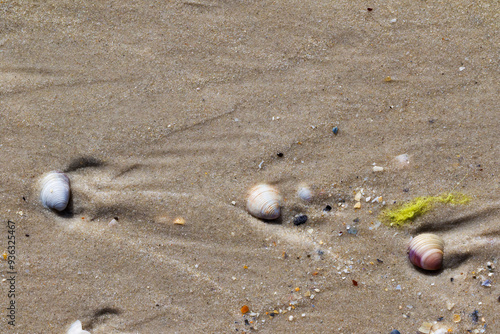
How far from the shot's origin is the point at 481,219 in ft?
11.2

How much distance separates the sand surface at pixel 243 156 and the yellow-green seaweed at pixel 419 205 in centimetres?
6

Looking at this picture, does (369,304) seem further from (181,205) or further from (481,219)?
(181,205)

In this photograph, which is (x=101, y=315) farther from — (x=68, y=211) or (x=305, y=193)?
(x=305, y=193)

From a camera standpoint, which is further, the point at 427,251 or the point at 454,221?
the point at 454,221

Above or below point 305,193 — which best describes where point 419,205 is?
below

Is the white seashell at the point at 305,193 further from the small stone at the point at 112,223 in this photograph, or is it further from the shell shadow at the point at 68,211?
the shell shadow at the point at 68,211

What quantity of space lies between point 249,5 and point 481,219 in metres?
2.73

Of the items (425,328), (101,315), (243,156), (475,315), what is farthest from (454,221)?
(101,315)

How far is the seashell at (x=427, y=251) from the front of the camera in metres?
3.28

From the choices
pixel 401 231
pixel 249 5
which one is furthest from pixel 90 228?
pixel 401 231

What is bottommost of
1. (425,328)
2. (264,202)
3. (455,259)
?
(425,328)

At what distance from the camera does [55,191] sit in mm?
3283

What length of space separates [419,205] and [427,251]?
39 centimetres

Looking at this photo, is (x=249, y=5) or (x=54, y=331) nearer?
(x=54, y=331)
